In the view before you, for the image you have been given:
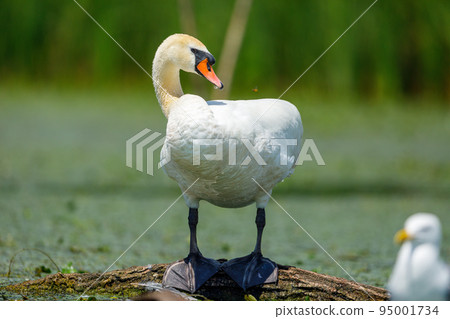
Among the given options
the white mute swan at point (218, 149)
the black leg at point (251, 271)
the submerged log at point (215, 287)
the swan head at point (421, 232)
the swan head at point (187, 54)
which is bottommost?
the submerged log at point (215, 287)

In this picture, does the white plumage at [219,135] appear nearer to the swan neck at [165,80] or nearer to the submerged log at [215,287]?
the swan neck at [165,80]

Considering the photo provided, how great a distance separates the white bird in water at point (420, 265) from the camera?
103 inches

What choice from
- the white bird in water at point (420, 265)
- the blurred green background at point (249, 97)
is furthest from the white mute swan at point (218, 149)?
the blurred green background at point (249, 97)

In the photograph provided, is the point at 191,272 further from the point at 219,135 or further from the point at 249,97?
the point at 249,97

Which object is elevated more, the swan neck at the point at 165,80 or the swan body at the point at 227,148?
the swan neck at the point at 165,80

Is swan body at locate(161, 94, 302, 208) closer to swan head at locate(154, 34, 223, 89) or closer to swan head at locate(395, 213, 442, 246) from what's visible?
swan head at locate(154, 34, 223, 89)

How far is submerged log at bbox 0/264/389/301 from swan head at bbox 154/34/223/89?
1040 mm

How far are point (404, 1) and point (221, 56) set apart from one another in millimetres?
2921

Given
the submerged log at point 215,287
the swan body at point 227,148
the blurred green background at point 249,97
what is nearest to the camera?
the swan body at point 227,148

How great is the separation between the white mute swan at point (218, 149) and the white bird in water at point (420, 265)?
1.05 metres

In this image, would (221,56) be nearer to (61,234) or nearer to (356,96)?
(356,96)

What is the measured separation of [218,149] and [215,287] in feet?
2.38

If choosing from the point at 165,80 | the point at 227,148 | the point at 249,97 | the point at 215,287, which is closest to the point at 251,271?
the point at 215,287

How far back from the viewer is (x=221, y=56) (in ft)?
33.7
